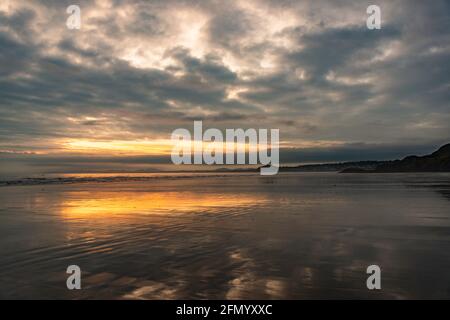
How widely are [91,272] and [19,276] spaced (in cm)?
156

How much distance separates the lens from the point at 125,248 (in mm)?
10711

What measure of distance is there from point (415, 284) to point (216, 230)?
7840 millimetres

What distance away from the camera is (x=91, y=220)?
1673 centimetres

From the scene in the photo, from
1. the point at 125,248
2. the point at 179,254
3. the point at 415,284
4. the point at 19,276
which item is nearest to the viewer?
the point at 415,284

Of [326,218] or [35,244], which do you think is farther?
[326,218]

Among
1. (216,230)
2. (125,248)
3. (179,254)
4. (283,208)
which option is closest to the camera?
(179,254)

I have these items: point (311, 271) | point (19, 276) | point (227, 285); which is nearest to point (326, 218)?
point (311, 271)
